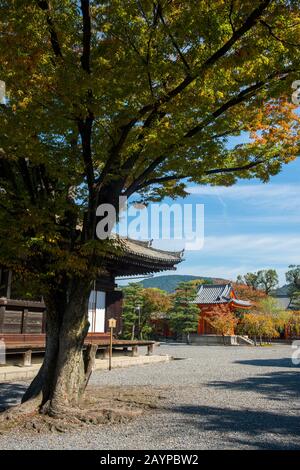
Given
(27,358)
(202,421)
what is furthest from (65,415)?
(27,358)

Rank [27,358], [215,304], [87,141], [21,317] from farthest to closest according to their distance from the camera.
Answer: [215,304] < [21,317] < [27,358] < [87,141]

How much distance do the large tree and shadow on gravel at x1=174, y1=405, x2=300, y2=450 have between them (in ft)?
7.61

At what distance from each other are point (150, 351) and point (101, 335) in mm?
4028

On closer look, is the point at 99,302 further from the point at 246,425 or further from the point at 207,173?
the point at 246,425

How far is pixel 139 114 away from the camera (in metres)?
7.32

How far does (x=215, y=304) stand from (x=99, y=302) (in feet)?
91.9

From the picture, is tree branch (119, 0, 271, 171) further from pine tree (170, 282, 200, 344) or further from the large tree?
pine tree (170, 282, 200, 344)

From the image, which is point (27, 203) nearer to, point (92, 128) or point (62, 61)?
point (92, 128)

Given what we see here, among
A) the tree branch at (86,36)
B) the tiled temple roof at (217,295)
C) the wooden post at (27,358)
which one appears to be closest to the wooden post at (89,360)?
the tree branch at (86,36)

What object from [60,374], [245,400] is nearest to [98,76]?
[60,374]

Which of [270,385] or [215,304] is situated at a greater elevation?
[215,304]

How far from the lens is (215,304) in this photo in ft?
153

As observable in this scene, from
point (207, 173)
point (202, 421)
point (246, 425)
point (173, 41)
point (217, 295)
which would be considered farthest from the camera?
point (217, 295)
